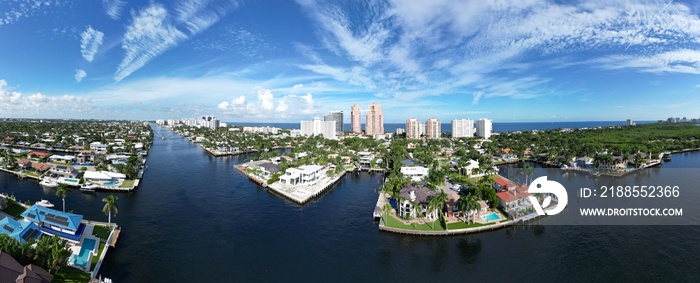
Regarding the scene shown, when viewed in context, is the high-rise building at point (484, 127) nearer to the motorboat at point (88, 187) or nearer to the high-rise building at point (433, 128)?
the high-rise building at point (433, 128)

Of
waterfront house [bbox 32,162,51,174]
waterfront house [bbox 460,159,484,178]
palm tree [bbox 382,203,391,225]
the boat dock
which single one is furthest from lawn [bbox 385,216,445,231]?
waterfront house [bbox 32,162,51,174]

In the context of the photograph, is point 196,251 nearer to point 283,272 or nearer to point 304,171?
point 283,272

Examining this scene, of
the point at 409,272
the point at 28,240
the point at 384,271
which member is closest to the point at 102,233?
the point at 28,240

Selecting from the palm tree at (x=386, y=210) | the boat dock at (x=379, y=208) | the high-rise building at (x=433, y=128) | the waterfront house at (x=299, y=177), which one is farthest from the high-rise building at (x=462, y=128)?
the palm tree at (x=386, y=210)

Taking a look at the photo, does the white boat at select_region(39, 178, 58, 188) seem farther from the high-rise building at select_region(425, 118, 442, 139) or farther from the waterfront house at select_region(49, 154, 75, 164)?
the high-rise building at select_region(425, 118, 442, 139)

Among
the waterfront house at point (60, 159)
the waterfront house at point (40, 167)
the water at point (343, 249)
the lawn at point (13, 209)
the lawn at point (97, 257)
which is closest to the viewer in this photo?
the lawn at point (97, 257)
